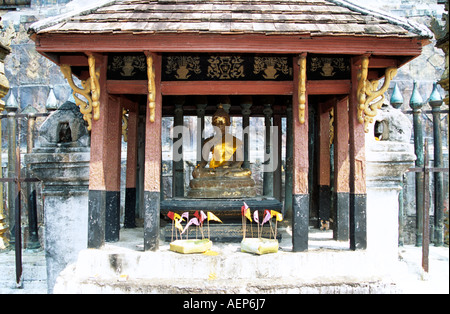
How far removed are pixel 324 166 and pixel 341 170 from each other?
1072mm

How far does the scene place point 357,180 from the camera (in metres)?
5.99

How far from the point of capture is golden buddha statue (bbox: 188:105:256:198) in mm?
7176

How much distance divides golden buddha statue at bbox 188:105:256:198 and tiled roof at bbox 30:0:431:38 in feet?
7.30

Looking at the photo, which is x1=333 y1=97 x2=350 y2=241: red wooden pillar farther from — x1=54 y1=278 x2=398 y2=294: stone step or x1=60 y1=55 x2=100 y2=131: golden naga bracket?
x1=60 y1=55 x2=100 y2=131: golden naga bracket

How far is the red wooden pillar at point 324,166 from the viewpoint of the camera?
802 cm

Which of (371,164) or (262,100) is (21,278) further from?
(371,164)

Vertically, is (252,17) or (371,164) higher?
(252,17)

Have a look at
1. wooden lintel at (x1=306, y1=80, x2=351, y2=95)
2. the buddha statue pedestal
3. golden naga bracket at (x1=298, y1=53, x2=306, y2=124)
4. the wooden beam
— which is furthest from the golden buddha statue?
the wooden beam

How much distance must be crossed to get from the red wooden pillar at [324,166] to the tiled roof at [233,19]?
2.32 metres

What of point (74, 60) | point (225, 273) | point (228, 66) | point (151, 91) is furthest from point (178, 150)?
point (225, 273)

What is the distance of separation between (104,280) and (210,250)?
1.58 metres

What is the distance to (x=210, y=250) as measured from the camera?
5977 millimetres

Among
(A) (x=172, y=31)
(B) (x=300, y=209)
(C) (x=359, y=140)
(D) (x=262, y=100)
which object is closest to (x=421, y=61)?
(D) (x=262, y=100)

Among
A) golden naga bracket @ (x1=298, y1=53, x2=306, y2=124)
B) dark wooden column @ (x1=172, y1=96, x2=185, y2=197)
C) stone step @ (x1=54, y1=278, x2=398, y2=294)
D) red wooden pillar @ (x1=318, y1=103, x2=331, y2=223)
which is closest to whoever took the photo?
stone step @ (x1=54, y1=278, x2=398, y2=294)
